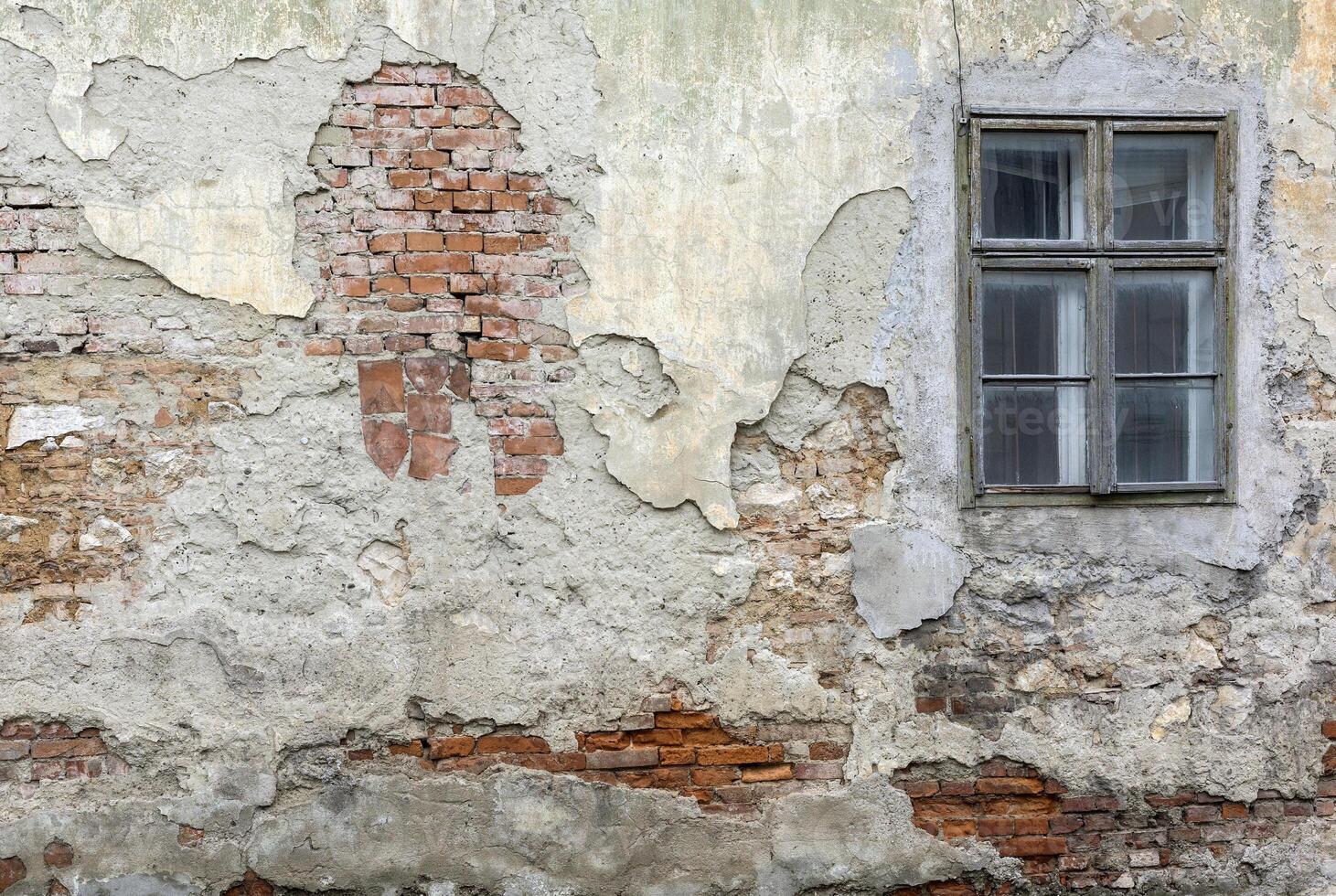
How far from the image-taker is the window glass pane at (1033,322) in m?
3.46

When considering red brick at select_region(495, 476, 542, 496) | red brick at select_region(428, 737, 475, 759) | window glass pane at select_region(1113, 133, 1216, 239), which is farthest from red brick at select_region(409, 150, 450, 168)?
window glass pane at select_region(1113, 133, 1216, 239)

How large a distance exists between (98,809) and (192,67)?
2024 mm

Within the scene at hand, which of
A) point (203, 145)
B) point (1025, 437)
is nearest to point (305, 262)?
point (203, 145)

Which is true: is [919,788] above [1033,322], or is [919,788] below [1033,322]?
below

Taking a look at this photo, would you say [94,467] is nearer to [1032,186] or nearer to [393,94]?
[393,94]

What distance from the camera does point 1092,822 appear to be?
3.41m

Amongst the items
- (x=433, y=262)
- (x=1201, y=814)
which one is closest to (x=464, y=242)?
(x=433, y=262)

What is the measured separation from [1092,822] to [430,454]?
2178 millimetres

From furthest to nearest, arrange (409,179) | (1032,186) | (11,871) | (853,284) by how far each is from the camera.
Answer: (1032,186) < (853,284) < (409,179) < (11,871)

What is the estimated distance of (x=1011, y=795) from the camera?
3.40 metres

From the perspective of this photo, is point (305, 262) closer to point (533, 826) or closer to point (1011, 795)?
point (533, 826)

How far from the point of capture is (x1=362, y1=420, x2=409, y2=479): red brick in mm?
3246

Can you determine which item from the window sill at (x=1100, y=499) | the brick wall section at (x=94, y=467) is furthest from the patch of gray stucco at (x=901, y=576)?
the brick wall section at (x=94, y=467)

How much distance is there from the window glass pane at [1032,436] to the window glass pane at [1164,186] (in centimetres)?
54
